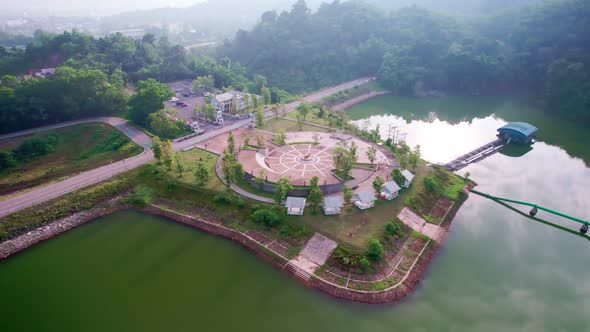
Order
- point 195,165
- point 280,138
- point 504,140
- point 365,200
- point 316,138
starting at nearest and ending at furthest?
point 365,200 → point 195,165 → point 280,138 → point 316,138 → point 504,140

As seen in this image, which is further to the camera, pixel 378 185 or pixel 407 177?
pixel 407 177

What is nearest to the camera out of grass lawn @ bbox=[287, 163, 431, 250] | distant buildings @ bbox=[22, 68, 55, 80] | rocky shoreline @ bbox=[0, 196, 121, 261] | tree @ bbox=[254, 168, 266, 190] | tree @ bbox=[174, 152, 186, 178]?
rocky shoreline @ bbox=[0, 196, 121, 261]

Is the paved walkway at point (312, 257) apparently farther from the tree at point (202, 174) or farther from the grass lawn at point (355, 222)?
the tree at point (202, 174)

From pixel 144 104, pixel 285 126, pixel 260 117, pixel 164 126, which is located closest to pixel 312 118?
pixel 285 126

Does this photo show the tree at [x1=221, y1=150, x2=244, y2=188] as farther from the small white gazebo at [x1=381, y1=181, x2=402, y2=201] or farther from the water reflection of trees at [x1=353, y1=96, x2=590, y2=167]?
the water reflection of trees at [x1=353, y1=96, x2=590, y2=167]

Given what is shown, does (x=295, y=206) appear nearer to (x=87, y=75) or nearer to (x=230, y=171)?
(x=230, y=171)

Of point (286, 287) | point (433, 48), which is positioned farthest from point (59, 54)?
point (433, 48)

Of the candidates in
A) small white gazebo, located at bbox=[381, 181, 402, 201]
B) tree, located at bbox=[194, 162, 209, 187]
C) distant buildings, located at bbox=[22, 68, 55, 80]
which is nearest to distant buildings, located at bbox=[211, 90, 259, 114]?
tree, located at bbox=[194, 162, 209, 187]
